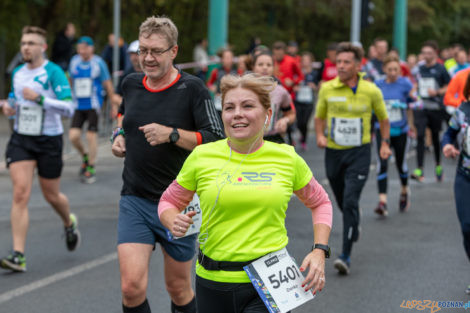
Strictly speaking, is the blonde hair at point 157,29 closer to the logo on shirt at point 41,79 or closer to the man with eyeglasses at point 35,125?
the man with eyeglasses at point 35,125

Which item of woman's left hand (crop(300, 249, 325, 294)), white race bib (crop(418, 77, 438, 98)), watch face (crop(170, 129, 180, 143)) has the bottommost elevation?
woman's left hand (crop(300, 249, 325, 294))

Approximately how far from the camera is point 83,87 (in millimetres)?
12953

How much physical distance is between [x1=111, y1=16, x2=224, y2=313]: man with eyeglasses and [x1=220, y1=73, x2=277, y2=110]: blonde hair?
0.97m

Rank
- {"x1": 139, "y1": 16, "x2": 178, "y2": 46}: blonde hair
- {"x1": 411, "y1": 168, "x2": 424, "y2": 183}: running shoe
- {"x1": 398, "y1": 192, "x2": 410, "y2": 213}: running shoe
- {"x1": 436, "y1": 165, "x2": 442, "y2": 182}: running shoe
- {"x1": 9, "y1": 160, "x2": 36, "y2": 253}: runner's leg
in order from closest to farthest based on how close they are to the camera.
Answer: {"x1": 139, "y1": 16, "x2": 178, "y2": 46}: blonde hair < {"x1": 9, "y1": 160, "x2": 36, "y2": 253}: runner's leg < {"x1": 398, "y1": 192, "x2": 410, "y2": 213}: running shoe < {"x1": 411, "y1": 168, "x2": 424, "y2": 183}: running shoe < {"x1": 436, "y1": 165, "x2": 442, "y2": 182}: running shoe

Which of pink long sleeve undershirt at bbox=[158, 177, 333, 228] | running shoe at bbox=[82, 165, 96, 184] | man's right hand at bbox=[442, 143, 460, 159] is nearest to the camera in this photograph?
pink long sleeve undershirt at bbox=[158, 177, 333, 228]

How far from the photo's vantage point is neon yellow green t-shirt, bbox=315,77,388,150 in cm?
781

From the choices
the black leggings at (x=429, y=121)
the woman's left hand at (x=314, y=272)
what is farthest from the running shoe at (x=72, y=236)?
the black leggings at (x=429, y=121)

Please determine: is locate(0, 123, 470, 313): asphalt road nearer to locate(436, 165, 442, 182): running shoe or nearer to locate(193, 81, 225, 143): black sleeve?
locate(436, 165, 442, 182): running shoe

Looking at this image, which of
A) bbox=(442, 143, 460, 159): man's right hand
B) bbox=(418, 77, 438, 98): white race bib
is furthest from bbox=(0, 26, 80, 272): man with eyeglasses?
bbox=(418, 77, 438, 98): white race bib

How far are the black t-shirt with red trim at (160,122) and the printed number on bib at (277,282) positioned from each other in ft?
4.01

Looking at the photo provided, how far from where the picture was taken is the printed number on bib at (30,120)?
24.0 feet

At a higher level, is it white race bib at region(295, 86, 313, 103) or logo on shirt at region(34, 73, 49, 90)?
logo on shirt at region(34, 73, 49, 90)

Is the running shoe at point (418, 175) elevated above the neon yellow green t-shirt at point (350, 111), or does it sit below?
below

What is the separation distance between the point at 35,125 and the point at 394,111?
4875 millimetres
